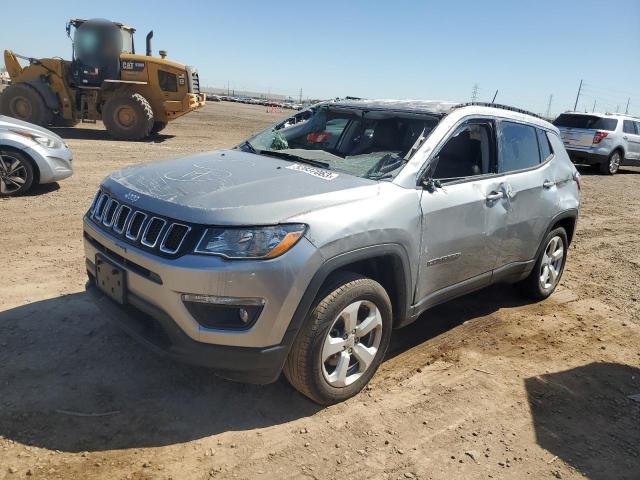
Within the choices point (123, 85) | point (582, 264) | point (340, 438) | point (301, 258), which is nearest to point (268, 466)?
point (340, 438)

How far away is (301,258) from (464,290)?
5.77ft

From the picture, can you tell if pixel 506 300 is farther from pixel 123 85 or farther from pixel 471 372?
pixel 123 85

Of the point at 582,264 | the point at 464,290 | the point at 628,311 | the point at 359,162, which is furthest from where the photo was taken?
the point at 582,264

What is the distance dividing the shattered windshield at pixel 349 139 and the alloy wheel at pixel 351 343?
873 mm

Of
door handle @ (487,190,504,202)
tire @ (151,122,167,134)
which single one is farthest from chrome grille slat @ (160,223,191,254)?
tire @ (151,122,167,134)

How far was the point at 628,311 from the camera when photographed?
5180mm

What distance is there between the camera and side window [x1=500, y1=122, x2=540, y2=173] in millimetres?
4328

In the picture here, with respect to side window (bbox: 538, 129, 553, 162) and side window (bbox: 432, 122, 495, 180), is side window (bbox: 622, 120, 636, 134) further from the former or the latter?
side window (bbox: 432, 122, 495, 180)

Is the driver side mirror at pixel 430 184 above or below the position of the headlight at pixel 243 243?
above

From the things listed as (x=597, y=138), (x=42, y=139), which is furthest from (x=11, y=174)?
(x=597, y=138)

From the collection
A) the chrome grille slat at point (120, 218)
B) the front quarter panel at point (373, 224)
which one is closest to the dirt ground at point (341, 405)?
the front quarter panel at point (373, 224)

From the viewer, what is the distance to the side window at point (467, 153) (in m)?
3.82

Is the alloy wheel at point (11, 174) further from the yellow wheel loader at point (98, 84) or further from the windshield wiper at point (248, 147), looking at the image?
the yellow wheel loader at point (98, 84)

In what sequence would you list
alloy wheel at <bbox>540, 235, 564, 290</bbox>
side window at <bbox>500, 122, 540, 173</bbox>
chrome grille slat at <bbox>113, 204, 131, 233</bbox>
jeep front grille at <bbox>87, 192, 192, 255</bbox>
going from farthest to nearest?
alloy wheel at <bbox>540, 235, 564, 290</bbox> < side window at <bbox>500, 122, 540, 173</bbox> < chrome grille slat at <bbox>113, 204, 131, 233</bbox> < jeep front grille at <bbox>87, 192, 192, 255</bbox>
